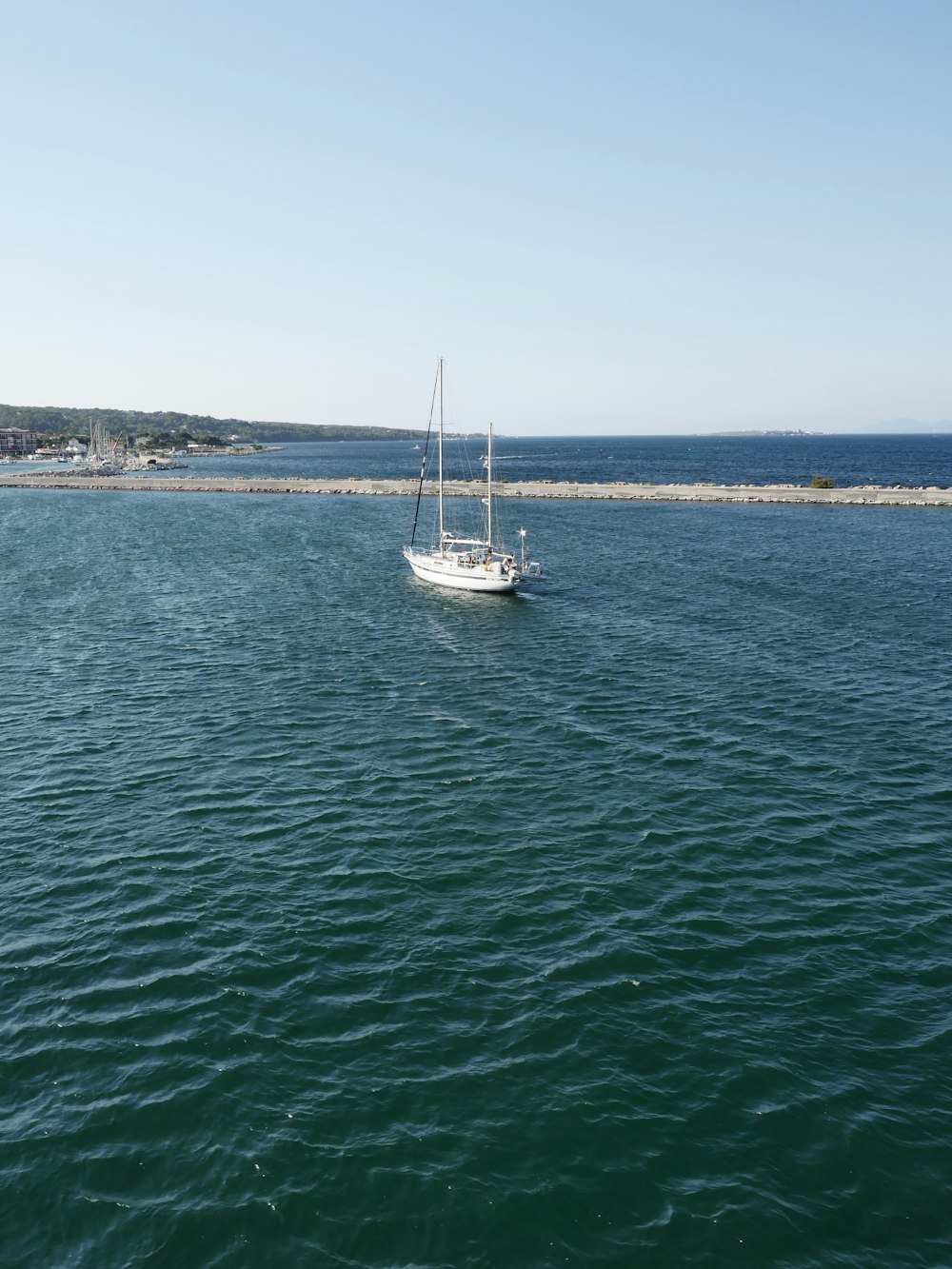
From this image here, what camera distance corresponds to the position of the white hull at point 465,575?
78500 mm

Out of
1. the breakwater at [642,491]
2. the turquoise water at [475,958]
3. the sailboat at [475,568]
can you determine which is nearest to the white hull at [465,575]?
the sailboat at [475,568]

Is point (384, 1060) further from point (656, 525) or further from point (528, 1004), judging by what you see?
point (656, 525)

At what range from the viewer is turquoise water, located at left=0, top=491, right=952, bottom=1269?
17953mm

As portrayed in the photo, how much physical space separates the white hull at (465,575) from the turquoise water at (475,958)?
2023 centimetres

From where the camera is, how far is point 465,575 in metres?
80.3

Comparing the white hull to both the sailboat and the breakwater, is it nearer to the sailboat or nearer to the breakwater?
the sailboat

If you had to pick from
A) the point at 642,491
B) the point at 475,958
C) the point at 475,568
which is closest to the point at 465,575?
the point at 475,568

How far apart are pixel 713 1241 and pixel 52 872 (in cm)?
2517

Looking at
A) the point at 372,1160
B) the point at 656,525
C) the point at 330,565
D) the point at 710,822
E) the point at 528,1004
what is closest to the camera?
the point at 372,1160

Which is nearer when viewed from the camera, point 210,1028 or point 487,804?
point 210,1028

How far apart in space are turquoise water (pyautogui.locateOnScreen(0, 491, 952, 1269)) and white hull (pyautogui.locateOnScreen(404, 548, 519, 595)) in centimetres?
2023

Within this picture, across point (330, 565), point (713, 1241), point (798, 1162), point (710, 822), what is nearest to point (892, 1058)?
point (798, 1162)

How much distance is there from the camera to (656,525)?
427ft

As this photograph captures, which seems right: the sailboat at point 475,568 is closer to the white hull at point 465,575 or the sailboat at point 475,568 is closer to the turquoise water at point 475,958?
the white hull at point 465,575
